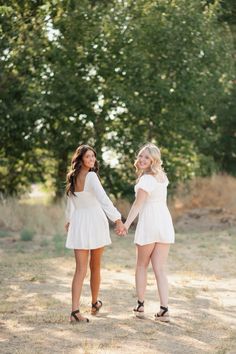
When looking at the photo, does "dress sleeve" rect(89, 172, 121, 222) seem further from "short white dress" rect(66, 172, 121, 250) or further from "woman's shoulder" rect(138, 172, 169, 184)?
"woman's shoulder" rect(138, 172, 169, 184)

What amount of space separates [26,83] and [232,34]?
896 centimetres

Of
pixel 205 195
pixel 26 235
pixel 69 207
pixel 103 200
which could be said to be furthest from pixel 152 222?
pixel 205 195

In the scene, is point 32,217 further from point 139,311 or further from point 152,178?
point 152,178

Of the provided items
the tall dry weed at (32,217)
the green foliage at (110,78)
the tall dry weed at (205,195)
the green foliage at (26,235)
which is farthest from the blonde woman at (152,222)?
the tall dry weed at (205,195)

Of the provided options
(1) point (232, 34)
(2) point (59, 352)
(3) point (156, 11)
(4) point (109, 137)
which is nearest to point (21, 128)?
(4) point (109, 137)

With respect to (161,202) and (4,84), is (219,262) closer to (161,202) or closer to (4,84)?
(161,202)

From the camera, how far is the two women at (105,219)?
26.2 feet

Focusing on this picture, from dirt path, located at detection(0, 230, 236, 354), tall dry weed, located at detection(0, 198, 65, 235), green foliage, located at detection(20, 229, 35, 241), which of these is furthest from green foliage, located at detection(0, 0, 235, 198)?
dirt path, located at detection(0, 230, 236, 354)

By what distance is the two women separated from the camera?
7996 millimetres

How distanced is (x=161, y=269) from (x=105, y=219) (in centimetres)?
83

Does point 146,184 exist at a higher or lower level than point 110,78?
higher

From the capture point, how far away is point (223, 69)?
65.8ft

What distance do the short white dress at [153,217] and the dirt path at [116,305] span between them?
900 millimetres

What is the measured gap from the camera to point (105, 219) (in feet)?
26.6
